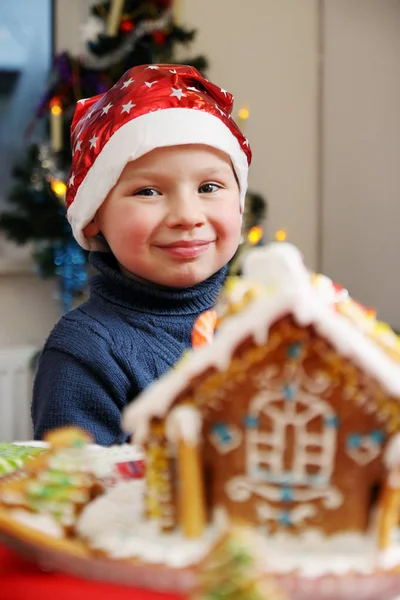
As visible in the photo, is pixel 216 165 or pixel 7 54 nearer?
pixel 216 165

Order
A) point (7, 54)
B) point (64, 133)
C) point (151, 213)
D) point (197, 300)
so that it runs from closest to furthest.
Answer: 1. point (151, 213)
2. point (197, 300)
3. point (64, 133)
4. point (7, 54)

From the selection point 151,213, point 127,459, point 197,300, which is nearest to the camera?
point 127,459

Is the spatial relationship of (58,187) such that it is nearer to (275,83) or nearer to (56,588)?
(275,83)

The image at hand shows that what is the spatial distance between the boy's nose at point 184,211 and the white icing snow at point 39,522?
48 centimetres

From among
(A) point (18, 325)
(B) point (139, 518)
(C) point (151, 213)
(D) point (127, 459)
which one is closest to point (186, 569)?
(B) point (139, 518)

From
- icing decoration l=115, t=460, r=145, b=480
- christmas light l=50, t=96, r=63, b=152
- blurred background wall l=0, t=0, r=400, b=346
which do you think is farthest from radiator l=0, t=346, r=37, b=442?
icing decoration l=115, t=460, r=145, b=480

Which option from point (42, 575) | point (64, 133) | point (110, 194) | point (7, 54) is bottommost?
point (42, 575)

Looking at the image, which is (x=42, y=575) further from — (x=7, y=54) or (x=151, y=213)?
(x=7, y=54)

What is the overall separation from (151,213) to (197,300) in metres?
0.23

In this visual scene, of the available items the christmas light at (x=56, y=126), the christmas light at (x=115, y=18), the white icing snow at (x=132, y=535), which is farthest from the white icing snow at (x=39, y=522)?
the christmas light at (x=115, y=18)

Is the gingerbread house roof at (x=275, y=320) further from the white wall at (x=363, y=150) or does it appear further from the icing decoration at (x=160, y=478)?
the white wall at (x=363, y=150)

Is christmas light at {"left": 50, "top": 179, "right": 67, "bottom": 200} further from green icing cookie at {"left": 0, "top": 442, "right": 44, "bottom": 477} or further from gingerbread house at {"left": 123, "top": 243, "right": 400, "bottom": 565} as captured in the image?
gingerbread house at {"left": 123, "top": 243, "right": 400, "bottom": 565}

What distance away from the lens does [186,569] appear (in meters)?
0.40

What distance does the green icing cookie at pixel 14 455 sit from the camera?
66 cm
